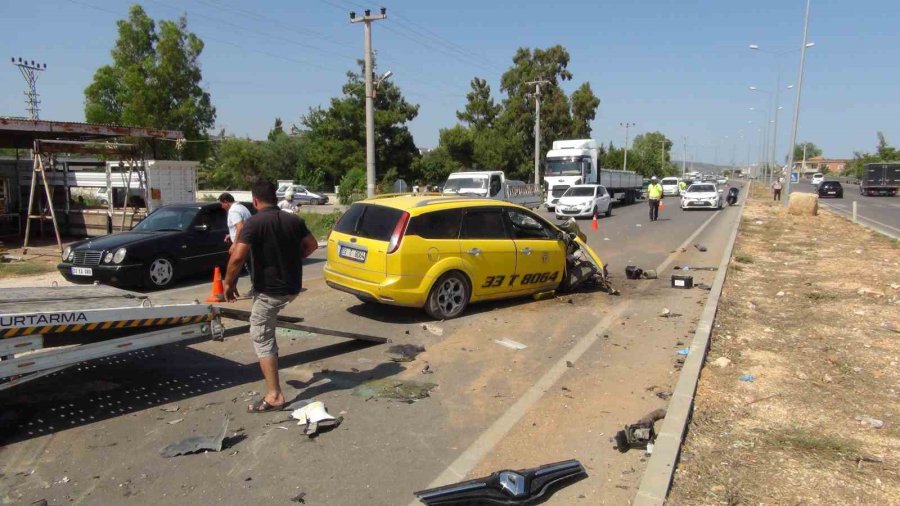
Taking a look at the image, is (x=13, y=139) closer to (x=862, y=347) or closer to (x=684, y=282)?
(x=684, y=282)

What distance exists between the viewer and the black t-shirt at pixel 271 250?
185 inches

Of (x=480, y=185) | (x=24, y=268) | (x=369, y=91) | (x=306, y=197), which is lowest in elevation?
(x=306, y=197)

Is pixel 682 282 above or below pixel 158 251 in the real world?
below

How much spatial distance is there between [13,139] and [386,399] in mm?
17448

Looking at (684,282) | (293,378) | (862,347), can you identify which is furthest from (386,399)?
(684,282)

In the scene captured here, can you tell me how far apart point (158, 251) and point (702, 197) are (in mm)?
29448

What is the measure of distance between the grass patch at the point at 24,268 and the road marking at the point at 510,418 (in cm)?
1115

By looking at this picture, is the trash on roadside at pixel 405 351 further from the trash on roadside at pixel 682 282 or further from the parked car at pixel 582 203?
the parked car at pixel 582 203

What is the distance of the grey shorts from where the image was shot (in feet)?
15.7

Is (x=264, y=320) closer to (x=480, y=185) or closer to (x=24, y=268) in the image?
(x=24, y=268)

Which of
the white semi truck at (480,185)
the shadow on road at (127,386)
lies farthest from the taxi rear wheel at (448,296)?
the white semi truck at (480,185)

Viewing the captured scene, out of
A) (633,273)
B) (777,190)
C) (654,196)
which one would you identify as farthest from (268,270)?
(777,190)

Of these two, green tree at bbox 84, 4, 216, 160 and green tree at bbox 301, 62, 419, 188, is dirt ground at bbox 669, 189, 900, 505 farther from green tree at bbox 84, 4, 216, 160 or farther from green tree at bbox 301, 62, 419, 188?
green tree at bbox 301, 62, 419, 188

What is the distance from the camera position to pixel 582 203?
26.9 m
